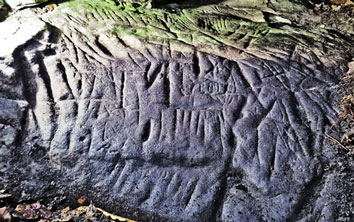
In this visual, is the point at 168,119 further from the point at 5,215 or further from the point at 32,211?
the point at 5,215

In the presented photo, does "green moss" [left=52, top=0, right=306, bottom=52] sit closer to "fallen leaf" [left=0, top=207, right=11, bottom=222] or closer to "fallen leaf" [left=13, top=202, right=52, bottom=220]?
"fallen leaf" [left=13, top=202, right=52, bottom=220]

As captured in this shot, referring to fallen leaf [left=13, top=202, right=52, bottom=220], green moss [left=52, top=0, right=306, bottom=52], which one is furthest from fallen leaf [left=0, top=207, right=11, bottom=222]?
green moss [left=52, top=0, right=306, bottom=52]

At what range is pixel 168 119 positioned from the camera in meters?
2.73

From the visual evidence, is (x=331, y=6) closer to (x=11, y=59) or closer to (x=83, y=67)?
(x=83, y=67)

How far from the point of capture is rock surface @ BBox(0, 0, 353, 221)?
8.16ft

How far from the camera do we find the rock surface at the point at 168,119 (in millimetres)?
2486

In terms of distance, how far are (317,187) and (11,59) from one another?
265 centimetres

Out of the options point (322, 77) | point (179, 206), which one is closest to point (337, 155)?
point (322, 77)

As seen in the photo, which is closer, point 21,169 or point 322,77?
point 21,169

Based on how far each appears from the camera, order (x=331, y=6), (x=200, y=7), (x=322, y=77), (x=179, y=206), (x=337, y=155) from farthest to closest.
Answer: (x=331, y=6) → (x=200, y=7) → (x=322, y=77) → (x=337, y=155) → (x=179, y=206)

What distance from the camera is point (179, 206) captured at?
8.07 ft

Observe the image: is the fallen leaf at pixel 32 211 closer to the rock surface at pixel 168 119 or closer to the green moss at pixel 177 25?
the rock surface at pixel 168 119

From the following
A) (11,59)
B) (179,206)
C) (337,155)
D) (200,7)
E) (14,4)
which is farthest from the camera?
(200,7)

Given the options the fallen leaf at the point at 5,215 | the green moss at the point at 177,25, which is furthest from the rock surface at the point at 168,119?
the fallen leaf at the point at 5,215
